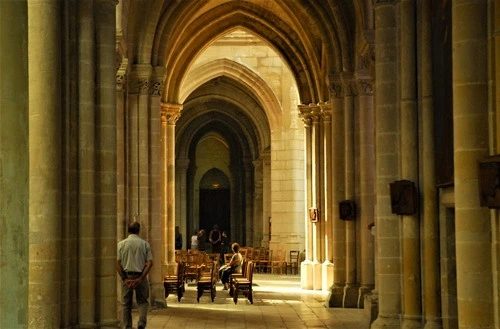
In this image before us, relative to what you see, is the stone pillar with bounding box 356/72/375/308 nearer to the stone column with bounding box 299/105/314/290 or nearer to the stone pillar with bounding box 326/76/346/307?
the stone pillar with bounding box 326/76/346/307

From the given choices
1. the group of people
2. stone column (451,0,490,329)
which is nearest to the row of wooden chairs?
the group of people

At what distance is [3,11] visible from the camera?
694 centimetres

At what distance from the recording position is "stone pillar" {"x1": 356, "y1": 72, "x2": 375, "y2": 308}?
66.8 ft

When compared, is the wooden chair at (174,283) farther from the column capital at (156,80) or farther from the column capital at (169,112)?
the column capital at (169,112)

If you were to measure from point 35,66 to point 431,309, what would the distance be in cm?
589

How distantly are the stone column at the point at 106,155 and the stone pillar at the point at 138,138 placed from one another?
7.86m

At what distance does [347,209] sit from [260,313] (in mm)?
3026

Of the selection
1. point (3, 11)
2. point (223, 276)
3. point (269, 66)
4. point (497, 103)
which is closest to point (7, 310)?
point (3, 11)

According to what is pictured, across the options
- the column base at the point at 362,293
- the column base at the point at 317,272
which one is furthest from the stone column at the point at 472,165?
the column base at the point at 317,272

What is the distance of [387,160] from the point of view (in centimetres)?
1436

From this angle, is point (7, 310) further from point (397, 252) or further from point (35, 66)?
point (397, 252)

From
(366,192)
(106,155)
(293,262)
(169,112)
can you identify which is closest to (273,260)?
(293,262)

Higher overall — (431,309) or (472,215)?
(472,215)

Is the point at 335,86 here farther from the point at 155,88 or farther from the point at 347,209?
Result: the point at 155,88
